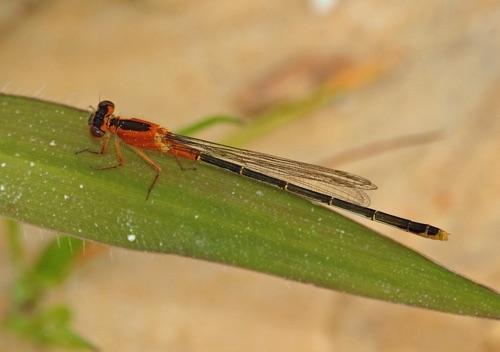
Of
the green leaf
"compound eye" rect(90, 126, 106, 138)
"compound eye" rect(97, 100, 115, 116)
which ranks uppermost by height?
"compound eye" rect(97, 100, 115, 116)

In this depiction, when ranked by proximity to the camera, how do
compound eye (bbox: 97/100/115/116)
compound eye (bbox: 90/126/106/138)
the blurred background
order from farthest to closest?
1. the blurred background
2. compound eye (bbox: 97/100/115/116)
3. compound eye (bbox: 90/126/106/138)

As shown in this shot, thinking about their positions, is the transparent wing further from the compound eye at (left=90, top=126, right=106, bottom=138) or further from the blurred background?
the blurred background

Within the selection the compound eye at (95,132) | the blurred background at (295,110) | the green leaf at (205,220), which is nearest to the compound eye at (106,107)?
the compound eye at (95,132)

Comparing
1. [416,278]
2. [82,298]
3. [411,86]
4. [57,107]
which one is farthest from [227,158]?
[411,86]

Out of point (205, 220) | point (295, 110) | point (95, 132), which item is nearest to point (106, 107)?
point (95, 132)

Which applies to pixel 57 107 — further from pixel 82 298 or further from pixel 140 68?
pixel 140 68

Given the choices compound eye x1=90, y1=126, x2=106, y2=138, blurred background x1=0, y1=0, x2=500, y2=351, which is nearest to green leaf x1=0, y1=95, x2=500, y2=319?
compound eye x1=90, y1=126, x2=106, y2=138

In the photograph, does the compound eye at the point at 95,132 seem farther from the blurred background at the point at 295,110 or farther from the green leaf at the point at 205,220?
the blurred background at the point at 295,110
